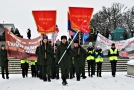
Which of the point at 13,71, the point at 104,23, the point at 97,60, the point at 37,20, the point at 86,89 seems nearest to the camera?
the point at 86,89

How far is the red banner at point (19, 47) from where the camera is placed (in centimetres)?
1548

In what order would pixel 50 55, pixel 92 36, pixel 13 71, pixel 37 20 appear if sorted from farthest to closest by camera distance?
pixel 92 36
pixel 13 71
pixel 37 20
pixel 50 55

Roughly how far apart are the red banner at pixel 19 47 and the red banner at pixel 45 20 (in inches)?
51.5

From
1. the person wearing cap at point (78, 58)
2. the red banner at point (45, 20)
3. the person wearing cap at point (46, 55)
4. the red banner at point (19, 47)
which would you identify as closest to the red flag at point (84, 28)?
the person wearing cap at point (78, 58)

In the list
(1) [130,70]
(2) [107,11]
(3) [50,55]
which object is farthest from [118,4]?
(3) [50,55]

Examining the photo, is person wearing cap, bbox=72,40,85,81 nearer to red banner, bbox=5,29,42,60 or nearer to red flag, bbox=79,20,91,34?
red flag, bbox=79,20,91,34

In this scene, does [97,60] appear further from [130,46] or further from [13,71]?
[13,71]

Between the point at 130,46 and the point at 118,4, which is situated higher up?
the point at 118,4

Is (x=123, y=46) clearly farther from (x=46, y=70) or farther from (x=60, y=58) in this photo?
(x=60, y=58)

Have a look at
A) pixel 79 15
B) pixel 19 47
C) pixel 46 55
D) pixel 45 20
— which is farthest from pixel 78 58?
pixel 19 47

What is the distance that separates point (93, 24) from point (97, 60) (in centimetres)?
4741

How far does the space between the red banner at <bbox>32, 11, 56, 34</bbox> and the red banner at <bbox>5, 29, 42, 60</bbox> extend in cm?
131

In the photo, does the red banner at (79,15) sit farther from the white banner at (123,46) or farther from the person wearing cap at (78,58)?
the white banner at (123,46)

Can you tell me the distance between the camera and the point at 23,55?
15578 mm
